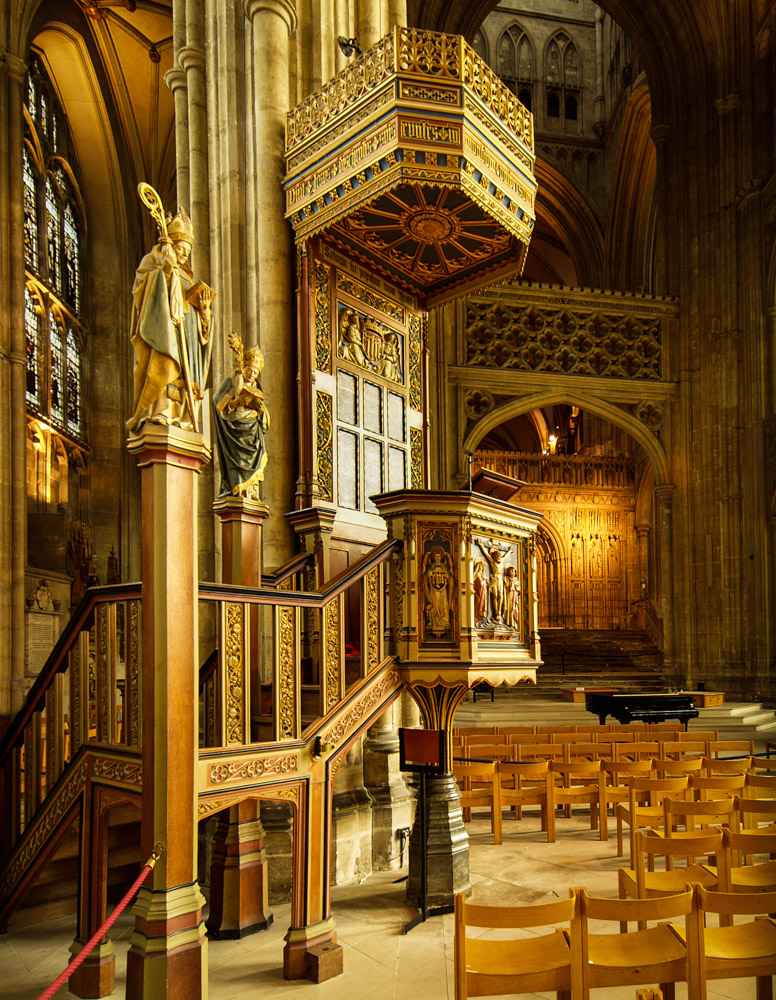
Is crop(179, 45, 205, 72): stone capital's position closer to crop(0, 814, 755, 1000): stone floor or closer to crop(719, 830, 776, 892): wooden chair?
crop(0, 814, 755, 1000): stone floor

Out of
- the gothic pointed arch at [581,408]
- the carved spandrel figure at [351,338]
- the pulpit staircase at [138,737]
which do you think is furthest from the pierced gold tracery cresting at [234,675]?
the gothic pointed arch at [581,408]

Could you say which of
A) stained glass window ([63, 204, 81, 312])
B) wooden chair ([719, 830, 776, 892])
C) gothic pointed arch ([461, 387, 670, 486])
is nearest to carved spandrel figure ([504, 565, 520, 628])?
wooden chair ([719, 830, 776, 892])

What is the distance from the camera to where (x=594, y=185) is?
2597cm

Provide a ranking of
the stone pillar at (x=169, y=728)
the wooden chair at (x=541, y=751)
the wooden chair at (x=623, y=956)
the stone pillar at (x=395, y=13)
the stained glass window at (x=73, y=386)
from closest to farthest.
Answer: the wooden chair at (x=623, y=956) < the stone pillar at (x=169, y=728) < the wooden chair at (x=541, y=751) < the stone pillar at (x=395, y=13) < the stained glass window at (x=73, y=386)

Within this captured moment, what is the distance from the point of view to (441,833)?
219 inches

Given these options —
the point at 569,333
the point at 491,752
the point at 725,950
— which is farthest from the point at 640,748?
the point at 569,333

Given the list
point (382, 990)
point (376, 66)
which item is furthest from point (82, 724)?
point (376, 66)

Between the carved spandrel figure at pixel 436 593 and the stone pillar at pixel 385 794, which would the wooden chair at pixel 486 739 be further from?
the carved spandrel figure at pixel 436 593

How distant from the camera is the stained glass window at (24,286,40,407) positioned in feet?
63.4

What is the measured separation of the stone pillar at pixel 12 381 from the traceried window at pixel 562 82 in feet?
54.0

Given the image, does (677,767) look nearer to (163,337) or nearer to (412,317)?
(412,317)

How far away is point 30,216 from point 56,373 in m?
3.62

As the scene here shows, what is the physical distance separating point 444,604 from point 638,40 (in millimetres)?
17827

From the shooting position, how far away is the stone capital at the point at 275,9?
7.61 metres
